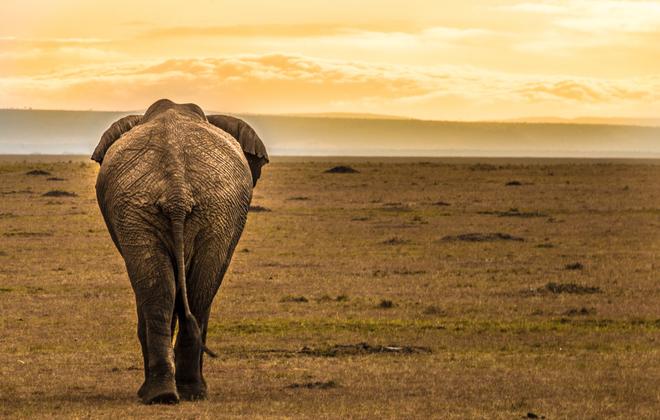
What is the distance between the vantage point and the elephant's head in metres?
13.5

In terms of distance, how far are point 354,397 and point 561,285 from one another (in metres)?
9.81

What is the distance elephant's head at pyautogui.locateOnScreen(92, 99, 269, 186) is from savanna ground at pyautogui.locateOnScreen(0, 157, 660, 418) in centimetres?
232

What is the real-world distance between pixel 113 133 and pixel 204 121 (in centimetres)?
96

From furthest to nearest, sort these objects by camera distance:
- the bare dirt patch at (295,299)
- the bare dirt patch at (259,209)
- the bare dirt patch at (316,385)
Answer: the bare dirt patch at (259,209)
the bare dirt patch at (295,299)
the bare dirt patch at (316,385)

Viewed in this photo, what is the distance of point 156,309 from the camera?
11961mm

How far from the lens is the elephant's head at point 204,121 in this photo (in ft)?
44.2

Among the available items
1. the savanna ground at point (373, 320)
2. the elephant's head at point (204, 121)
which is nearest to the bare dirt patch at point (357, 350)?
the savanna ground at point (373, 320)

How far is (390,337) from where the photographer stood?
17094 mm

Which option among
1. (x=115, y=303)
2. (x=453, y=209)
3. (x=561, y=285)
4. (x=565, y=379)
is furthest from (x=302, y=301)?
(x=453, y=209)

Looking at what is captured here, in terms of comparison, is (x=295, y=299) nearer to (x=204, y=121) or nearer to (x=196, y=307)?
(x=204, y=121)

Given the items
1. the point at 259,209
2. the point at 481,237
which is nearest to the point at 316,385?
the point at 481,237

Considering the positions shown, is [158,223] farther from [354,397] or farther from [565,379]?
[565,379]

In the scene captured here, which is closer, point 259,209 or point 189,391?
point 189,391

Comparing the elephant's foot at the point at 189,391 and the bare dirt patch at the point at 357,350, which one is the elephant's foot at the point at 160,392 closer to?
the elephant's foot at the point at 189,391
